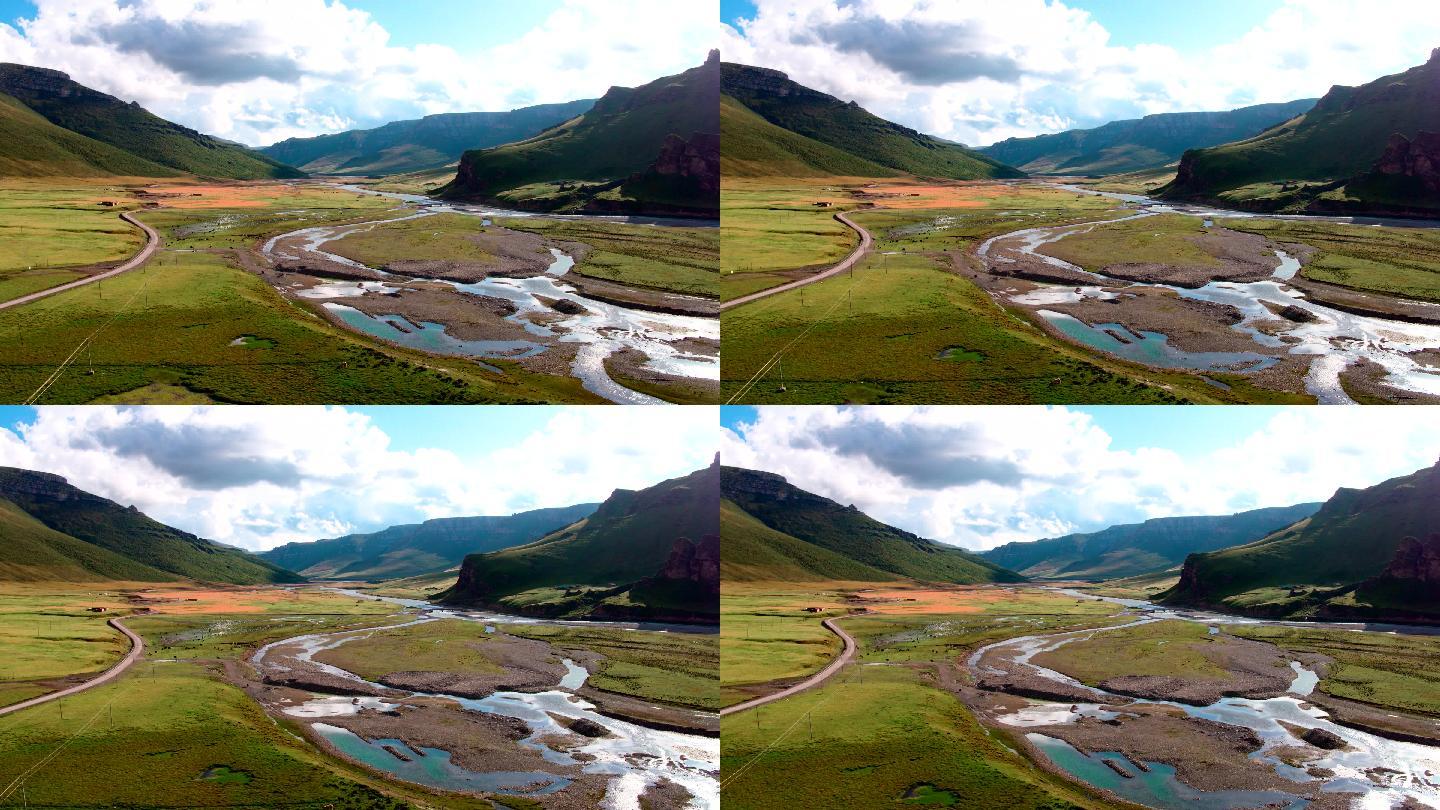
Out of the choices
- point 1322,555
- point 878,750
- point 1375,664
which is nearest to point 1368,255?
point 1375,664

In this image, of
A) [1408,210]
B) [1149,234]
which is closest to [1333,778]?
[1149,234]

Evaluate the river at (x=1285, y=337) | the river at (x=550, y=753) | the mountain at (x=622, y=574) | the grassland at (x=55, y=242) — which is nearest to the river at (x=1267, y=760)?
the river at (x=550, y=753)

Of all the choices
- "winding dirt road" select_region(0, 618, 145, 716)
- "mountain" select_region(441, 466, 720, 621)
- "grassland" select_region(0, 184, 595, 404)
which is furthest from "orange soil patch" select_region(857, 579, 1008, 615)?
"winding dirt road" select_region(0, 618, 145, 716)

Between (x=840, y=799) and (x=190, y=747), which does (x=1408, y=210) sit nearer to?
(x=840, y=799)

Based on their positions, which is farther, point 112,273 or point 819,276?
point 819,276

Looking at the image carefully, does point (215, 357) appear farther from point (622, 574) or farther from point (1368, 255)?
point (1368, 255)
